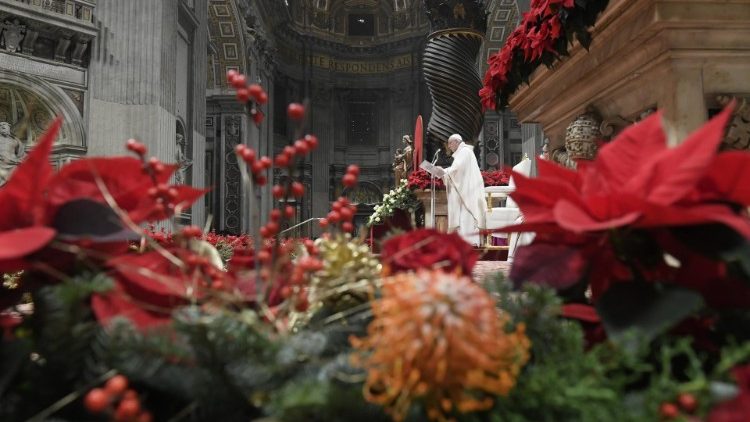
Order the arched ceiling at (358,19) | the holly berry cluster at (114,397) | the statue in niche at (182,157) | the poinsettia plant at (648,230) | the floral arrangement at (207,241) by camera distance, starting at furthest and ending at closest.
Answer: the arched ceiling at (358,19) → the statue in niche at (182,157) → the floral arrangement at (207,241) → the poinsettia plant at (648,230) → the holly berry cluster at (114,397)

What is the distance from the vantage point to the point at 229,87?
559 inches

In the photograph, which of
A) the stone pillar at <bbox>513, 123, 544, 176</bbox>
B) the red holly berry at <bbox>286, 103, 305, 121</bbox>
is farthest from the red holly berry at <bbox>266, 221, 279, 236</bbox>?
the stone pillar at <bbox>513, 123, 544, 176</bbox>

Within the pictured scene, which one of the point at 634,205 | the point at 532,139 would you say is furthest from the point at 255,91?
the point at 532,139

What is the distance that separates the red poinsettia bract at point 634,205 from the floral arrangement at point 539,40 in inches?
38.4

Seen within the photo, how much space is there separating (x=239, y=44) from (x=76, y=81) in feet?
25.6

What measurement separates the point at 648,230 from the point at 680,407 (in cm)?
18

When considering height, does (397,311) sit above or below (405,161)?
below

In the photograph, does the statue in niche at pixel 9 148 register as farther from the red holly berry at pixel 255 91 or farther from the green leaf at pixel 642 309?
the green leaf at pixel 642 309

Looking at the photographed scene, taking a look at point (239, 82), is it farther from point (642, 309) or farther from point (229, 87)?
point (229, 87)

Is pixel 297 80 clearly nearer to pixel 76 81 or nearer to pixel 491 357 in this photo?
pixel 76 81

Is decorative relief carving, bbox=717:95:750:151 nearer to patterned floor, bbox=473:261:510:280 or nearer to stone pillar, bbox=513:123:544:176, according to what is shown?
patterned floor, bbox=473:261:510:280

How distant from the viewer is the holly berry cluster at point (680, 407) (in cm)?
33

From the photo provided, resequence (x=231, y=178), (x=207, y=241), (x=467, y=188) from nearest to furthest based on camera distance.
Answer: (x=207, y=241) < (x=467, y=188) < (x=231, y=178)

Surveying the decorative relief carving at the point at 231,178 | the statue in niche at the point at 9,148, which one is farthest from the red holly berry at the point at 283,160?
the decorative relief carving at the point at 231,178
